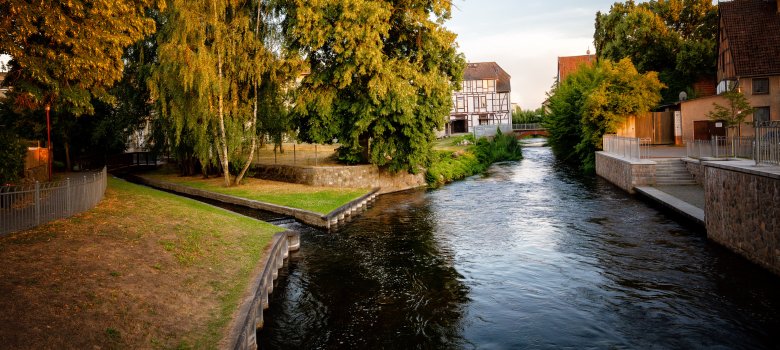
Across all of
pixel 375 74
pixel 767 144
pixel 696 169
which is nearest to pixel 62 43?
pixel 375 74

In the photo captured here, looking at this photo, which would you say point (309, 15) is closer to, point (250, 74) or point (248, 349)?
point (250, 74)

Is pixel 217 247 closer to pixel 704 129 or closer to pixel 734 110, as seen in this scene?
pixel 734 110

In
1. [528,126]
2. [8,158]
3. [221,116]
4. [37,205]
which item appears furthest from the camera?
[528,126]

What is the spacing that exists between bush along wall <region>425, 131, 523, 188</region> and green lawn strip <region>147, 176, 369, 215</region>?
25.8 feet

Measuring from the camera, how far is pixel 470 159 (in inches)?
1774

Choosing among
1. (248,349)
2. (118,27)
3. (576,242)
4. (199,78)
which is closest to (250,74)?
(199,78)

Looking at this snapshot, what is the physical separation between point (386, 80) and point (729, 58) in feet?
92.0

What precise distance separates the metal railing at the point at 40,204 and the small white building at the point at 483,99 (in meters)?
73.4

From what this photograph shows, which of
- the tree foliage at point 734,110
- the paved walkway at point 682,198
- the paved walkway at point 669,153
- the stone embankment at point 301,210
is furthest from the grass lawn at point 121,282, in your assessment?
the tree foliage at point 734,110

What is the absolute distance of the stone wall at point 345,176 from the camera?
3056 cm

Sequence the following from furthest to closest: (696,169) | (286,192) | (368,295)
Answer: (286,192)
(696,169)
(368,295)

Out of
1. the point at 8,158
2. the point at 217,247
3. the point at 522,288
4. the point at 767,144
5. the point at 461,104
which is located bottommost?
the point at 522,288

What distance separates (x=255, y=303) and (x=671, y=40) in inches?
2240

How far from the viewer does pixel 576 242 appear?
16828 millimetres
